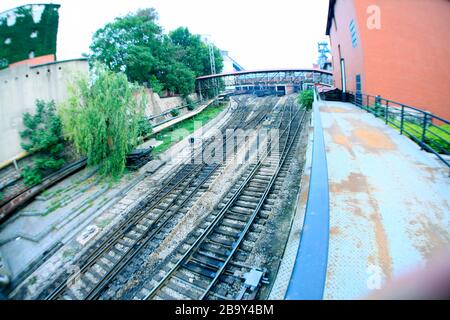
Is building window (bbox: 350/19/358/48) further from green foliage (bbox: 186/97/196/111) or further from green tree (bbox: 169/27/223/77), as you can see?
green tree (bbox: 169/27/223/77)

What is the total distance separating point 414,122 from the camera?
26.9 feet

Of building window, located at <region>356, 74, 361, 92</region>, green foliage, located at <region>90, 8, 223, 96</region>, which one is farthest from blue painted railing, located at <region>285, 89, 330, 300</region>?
green foliage, located at <region>90, 8, 223, 96</region>

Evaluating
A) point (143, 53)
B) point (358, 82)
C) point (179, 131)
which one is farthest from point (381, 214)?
point (143, 53)

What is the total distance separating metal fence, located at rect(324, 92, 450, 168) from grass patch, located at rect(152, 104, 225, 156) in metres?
11.1

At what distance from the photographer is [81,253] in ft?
23.0

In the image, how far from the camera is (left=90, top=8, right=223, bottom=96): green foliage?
64.3ft

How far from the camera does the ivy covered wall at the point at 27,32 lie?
11.9 meters

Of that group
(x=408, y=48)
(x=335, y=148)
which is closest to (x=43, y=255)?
(x=335, y=148)

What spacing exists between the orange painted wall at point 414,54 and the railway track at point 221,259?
25.7 ft

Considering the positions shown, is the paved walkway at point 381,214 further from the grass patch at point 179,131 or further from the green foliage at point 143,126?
the grass patch at point 179,131

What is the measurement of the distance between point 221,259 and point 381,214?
3870 millimetres

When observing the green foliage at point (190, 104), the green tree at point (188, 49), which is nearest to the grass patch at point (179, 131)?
the green foliage at point (190, 104)

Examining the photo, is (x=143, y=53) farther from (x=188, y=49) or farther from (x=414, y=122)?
(x=414, y=122)
